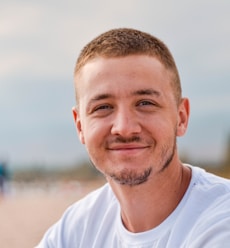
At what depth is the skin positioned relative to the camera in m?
2.07

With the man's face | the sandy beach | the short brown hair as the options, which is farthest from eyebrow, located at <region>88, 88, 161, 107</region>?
the sandy beach

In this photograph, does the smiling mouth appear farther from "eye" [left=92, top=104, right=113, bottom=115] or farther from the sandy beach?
the sandy beach

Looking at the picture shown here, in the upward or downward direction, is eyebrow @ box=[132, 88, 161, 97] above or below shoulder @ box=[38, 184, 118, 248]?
above

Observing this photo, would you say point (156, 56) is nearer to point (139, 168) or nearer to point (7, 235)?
point (139, 168)

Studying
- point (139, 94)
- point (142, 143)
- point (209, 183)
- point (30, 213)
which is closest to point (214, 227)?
point (209, 183)

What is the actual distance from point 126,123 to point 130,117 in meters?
0.03

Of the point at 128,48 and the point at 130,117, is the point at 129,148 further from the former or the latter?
the point at 128,48

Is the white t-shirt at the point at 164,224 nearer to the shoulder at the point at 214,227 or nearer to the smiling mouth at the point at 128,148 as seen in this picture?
the shoulder at the point at 214,227

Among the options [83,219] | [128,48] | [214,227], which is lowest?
[214,227]

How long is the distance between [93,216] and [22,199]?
1544 cm

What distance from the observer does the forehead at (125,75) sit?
207cm

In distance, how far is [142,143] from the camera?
2.08 metres

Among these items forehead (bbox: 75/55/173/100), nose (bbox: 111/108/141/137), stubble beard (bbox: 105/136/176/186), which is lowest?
stubble beard (bbox: 105/136/176/186)

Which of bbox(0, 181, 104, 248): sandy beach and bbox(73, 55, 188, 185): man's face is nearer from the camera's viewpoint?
bbox(73, 55, 188, 185): man's face
